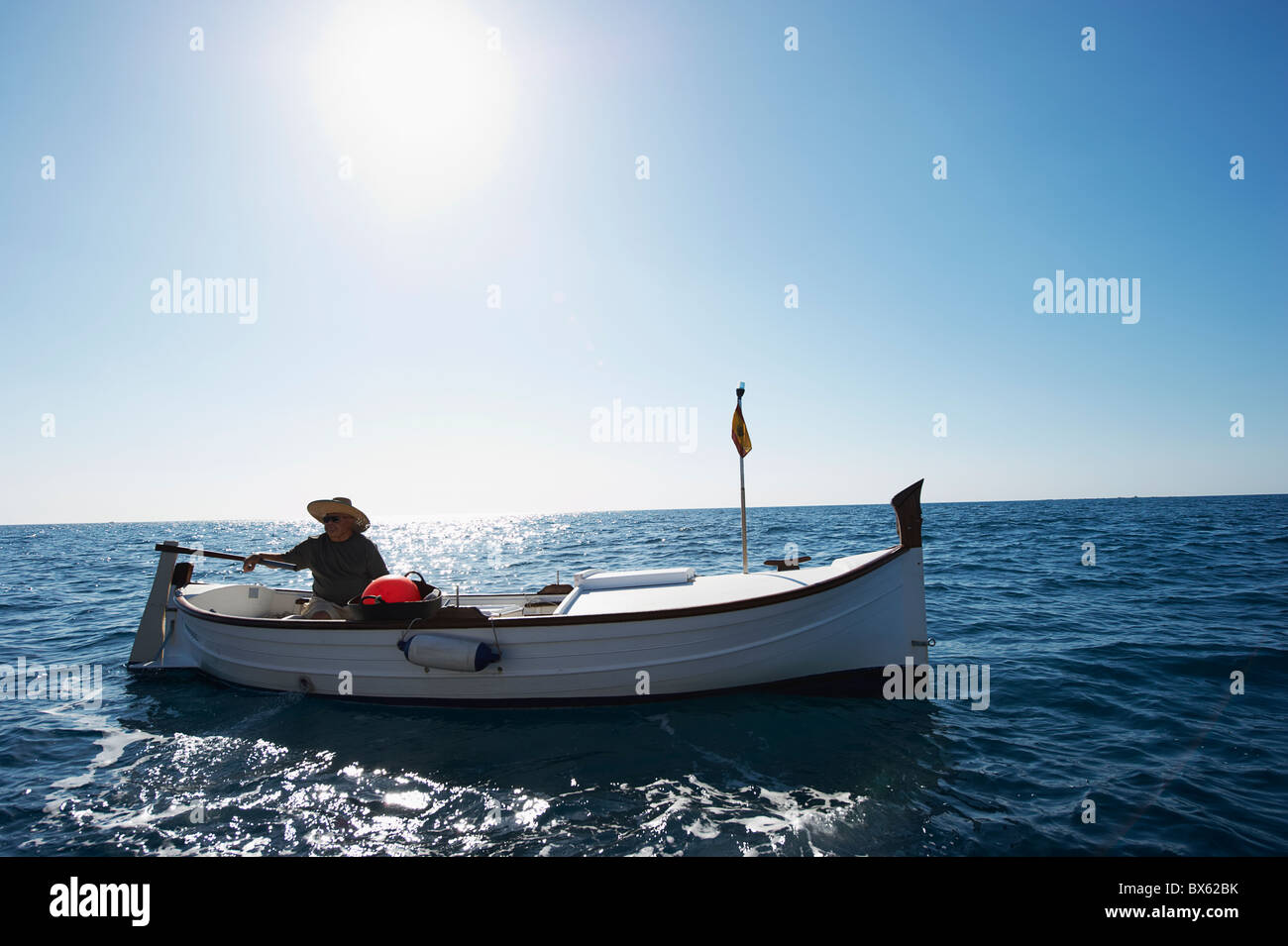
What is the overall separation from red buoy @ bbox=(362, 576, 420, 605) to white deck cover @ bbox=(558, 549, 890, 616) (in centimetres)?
211

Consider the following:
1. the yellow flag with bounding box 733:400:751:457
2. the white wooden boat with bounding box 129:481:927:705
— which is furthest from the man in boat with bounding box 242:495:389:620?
the yellow flag with bounding box 733:400:751:457

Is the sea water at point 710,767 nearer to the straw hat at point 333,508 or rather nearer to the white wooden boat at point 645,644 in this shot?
the white wooden boat at point 645,644

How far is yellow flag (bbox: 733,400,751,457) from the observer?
9.83 meters

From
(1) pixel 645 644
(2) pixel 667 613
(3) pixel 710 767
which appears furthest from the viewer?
(1) pixel 645 644

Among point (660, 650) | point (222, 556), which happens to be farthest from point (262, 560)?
point (660, 650)

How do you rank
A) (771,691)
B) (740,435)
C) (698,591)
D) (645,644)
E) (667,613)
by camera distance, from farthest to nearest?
(740,435), (698,591), (771,691), (645,644), (667,613)

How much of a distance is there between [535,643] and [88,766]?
217 inches

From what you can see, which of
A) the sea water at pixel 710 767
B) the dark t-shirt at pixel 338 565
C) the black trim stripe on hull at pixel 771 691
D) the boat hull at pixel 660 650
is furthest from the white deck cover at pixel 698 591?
the dark t-shirt at pixel 338 565

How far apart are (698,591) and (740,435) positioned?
3.16 meters

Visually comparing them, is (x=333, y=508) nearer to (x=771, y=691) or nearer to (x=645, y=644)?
(x=645, y=644)

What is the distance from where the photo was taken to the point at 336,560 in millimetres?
8906
